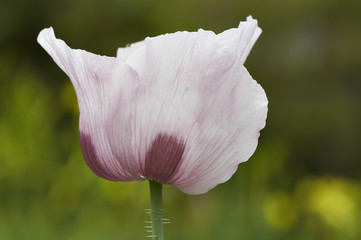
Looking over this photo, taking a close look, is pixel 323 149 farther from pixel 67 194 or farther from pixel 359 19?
pixel 67 194

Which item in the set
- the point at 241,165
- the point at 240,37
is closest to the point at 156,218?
the point at 240,37

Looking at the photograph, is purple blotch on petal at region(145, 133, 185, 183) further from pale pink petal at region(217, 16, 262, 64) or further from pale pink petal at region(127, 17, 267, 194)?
pale pink petal at region(217, 16, 262, 64)

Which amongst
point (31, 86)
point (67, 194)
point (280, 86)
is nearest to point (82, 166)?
point (67, 194)

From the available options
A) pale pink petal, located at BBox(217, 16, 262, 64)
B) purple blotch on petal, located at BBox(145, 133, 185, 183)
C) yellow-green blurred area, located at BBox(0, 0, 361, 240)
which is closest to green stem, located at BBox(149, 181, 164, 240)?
purple blotch on petal, located at BBox(145, 133, 185, 183)

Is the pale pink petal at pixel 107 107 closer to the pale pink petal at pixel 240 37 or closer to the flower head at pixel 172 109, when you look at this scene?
the flower head at pixel 172 109

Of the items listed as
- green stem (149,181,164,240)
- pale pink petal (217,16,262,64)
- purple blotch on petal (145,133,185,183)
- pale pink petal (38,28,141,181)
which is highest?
pale pink petal (217,16,262,64)
